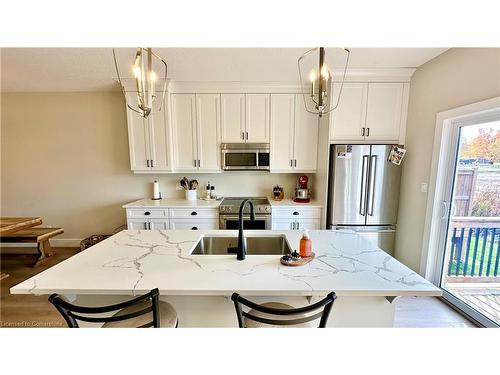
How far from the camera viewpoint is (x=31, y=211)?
374 centimetres

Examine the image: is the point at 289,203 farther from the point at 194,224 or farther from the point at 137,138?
the point at 137,138

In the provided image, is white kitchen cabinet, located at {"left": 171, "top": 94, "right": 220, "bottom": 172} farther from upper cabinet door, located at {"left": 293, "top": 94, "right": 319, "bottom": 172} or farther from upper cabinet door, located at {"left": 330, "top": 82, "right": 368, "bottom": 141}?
upper cabinet door, located at {"left": 330, "top": 82, "right": 368, "bottom": 141}

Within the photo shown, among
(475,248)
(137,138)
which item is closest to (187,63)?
(137,138)

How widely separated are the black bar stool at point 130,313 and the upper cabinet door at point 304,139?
2554mm

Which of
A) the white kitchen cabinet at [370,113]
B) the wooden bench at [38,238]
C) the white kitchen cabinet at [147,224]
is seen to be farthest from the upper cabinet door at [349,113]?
the wooden bench at [38,238]

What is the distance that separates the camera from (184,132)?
10.5 feet

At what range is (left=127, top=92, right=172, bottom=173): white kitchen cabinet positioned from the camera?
10.3 ft

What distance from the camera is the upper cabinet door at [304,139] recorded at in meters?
3.17

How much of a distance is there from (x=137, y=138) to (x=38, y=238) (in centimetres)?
189

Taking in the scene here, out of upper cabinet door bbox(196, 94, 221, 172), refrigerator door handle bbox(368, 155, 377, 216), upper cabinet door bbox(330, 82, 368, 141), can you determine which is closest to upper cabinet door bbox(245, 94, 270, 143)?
upper cabinet door bbox(196, 94, 221, 172)
